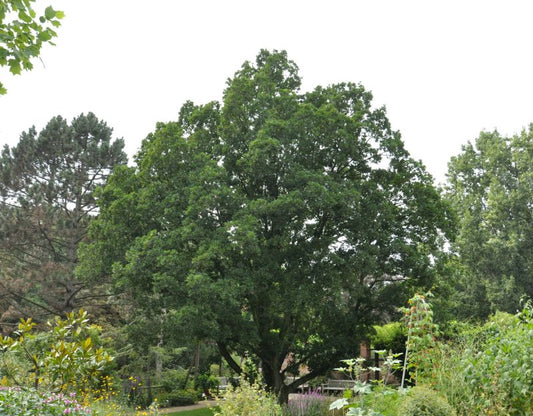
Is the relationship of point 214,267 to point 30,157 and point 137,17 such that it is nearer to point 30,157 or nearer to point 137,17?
point 137,17

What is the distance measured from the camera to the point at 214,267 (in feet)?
41.0

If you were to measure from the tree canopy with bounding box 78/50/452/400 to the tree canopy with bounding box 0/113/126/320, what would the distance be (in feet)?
19.1

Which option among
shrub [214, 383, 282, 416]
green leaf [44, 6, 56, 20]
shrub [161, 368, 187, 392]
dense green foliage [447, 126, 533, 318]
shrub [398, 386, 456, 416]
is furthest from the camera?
dense green foliage [447, 126, 533, 318]

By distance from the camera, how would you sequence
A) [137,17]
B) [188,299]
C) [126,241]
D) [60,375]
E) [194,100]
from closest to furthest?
[60,375]
[137,17]
[188,299]
[126,241]
[194,100]

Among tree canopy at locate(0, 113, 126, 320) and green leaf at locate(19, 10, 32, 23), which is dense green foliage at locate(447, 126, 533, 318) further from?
green leaf at locate(19, 10, 32, 23)

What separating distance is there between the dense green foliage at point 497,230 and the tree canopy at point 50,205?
17761 mm

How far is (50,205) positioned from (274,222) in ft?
35.1

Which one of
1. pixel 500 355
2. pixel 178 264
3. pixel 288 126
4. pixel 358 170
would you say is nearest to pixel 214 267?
pixel 178 264

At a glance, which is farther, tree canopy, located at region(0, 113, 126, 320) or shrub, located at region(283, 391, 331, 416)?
tree canopy, located at region(0, 113, 126, 320)

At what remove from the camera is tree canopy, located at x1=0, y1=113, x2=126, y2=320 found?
18797 millimetres

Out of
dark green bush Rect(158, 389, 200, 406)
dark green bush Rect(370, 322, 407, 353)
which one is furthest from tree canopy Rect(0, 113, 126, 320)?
dark green bush Rect(370, 322, 407, 353)

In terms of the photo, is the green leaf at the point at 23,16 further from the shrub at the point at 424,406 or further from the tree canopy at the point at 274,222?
the tree canopy at the point at 274,222

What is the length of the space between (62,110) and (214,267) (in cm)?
1305

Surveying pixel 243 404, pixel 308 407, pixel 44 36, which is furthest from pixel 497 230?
pixel 44 36
